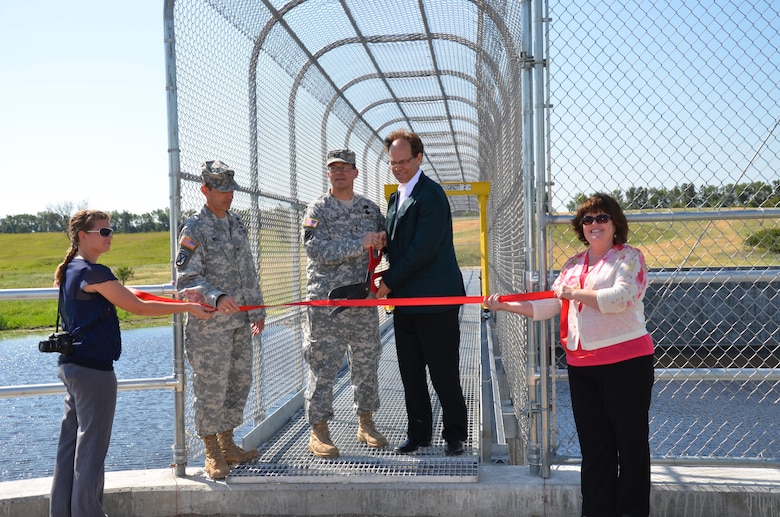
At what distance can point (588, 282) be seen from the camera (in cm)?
325

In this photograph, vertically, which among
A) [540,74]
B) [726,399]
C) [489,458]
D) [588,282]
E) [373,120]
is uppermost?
[373,120]

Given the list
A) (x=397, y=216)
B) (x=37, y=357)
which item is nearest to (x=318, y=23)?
(x=397, y=216)

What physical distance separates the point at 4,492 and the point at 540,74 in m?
3.63

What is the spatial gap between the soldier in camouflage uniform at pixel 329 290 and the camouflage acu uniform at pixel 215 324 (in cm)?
41

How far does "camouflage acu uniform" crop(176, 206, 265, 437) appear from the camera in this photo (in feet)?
12.5

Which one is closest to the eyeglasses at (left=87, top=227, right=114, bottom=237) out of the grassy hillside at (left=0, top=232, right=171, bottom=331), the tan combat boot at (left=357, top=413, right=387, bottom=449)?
the tan combat boot at (left=357, top=413, right=387, bottom=449)

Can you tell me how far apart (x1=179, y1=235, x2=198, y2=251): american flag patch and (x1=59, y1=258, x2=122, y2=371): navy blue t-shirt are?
52cm

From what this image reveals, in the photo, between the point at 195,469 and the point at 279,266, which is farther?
the point at 279,266

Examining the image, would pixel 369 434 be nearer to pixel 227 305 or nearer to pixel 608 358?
pixel 227 305

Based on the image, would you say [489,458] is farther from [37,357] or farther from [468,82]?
[37,357]

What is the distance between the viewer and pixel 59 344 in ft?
10.6

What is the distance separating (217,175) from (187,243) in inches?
16.1

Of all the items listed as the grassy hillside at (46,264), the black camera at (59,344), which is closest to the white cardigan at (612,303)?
the black camera at (59,344)

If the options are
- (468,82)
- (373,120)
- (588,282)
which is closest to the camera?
(588,282)
